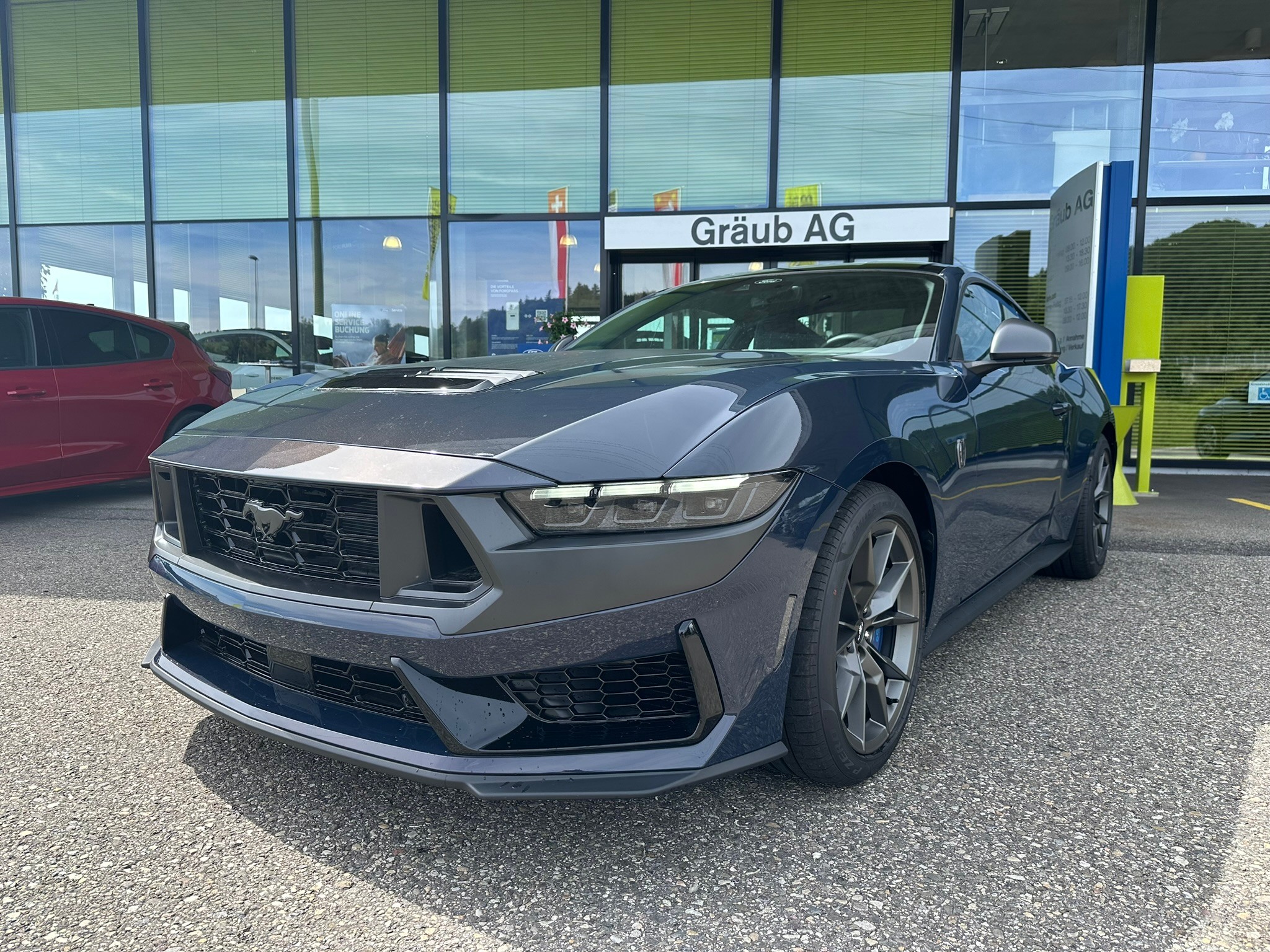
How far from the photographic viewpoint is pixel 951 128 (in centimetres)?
939

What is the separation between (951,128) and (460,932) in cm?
960

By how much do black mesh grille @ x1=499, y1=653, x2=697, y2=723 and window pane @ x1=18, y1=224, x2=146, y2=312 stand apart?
1101 centimetres

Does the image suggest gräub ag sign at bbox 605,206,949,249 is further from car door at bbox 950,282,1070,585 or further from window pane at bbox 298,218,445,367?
car door at bbox 950,282,1070,585

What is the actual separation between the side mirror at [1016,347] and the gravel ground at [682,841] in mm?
987

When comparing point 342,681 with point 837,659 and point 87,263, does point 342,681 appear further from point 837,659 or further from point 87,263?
point 87,263

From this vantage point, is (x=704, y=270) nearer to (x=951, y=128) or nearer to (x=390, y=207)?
(x=951, y=128)

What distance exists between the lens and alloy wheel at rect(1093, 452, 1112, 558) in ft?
13.9

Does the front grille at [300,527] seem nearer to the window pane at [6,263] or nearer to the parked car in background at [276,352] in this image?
the parked car in background at [276,352]

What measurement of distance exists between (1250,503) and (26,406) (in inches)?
338

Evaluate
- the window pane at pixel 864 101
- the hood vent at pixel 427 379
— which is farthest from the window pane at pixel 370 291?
the hood vent at pixel 427 379

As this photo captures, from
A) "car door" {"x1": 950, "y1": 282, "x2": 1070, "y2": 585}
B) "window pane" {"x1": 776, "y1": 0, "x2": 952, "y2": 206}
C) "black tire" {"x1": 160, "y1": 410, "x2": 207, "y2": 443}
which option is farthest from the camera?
"window pane" {"x1": 776, "y1": 0, "x2": 952, "y2": 206}

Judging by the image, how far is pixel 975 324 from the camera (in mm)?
3158

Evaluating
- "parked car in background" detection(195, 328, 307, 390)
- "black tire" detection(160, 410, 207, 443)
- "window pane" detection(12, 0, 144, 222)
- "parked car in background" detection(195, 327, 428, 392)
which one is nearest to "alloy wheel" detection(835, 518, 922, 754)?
"black tire" detection(160, 410, 207, 443)

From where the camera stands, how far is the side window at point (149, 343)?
6496 mm
